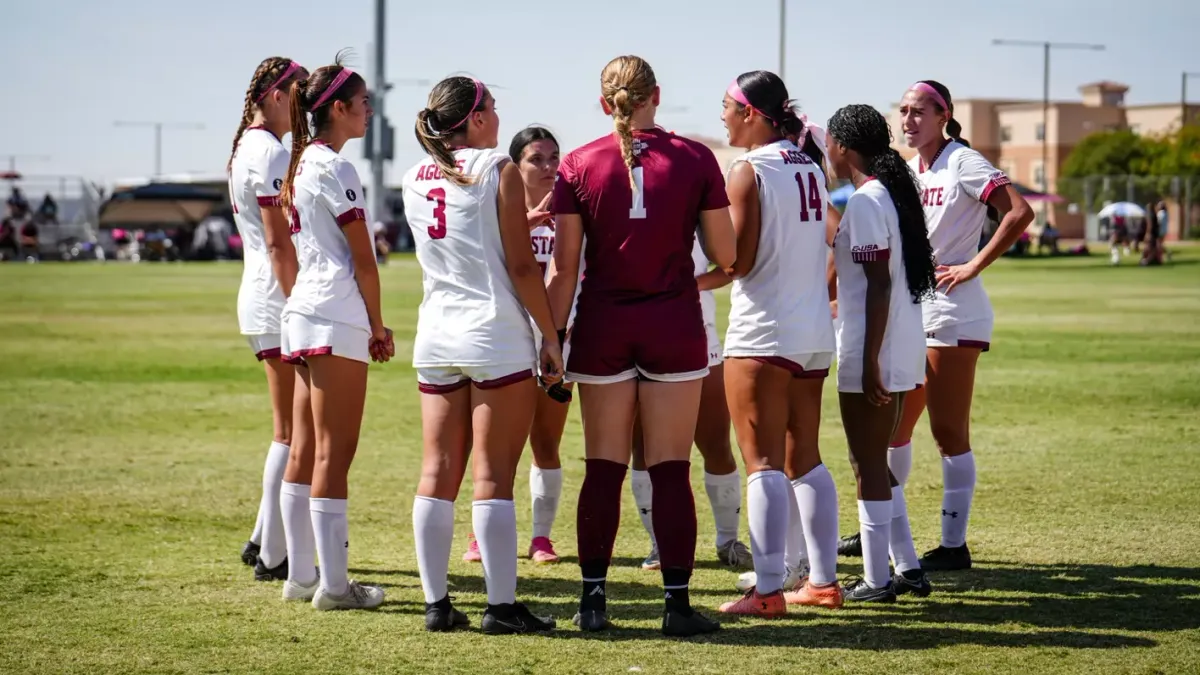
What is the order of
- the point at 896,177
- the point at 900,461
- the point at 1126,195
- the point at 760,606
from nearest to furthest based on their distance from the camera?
1. the point at 760,606
2. the point at 896,177
3. the point at 900,461
4. the point at 1126,195

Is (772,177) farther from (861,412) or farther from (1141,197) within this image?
(1141,197)


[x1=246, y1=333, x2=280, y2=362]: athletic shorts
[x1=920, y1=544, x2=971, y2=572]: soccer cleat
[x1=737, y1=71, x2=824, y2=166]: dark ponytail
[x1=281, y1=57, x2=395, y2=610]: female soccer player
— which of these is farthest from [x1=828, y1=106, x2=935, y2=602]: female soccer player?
[x1=246, y1=333, x2=280, y2=362]: athletic shorts

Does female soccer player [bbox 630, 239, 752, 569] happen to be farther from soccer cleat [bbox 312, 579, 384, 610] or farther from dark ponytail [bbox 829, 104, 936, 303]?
soccer cleat [bbox 312, 579, 384, 610]

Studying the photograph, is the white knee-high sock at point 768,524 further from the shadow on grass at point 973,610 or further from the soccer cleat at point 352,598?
the soccer cleat at point 352,598

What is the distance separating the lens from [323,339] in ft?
20.2

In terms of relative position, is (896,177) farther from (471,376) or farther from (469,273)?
(471,376)

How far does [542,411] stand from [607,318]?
185 cm

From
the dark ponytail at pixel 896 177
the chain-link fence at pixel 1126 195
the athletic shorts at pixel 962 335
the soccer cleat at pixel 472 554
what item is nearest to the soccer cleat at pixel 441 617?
the soccer cleat at pixel 472 554

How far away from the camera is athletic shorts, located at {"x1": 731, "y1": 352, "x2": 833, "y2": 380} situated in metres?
6.02

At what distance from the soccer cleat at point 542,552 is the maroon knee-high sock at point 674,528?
170 cm

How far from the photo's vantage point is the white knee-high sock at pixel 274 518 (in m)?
7.01

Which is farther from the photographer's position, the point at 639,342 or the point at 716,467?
the point at 716,467

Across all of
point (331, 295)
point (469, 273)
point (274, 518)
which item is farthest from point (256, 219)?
point (469, 273)

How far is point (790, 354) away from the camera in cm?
601
